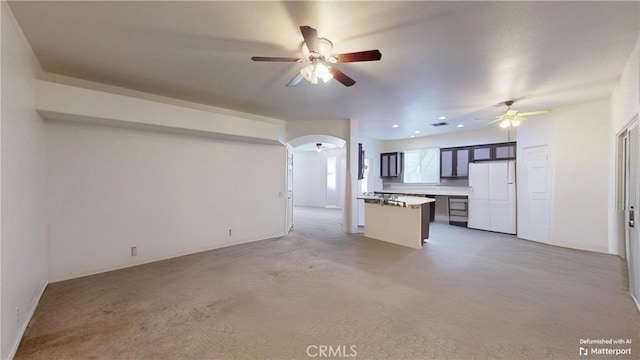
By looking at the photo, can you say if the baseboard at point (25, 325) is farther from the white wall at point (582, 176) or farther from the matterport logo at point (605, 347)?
the white wall at point (582, 176)

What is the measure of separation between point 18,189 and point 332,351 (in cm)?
314

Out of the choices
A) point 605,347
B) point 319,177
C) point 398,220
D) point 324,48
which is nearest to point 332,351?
point 605,347

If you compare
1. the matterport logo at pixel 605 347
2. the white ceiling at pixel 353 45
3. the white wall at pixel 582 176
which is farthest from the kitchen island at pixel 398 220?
the matterport logo at pixel 605 347

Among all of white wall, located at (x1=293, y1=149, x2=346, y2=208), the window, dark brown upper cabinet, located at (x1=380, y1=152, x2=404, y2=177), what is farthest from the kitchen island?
white wall, located at (x1=293, y1=149, x2=346, y2=208)

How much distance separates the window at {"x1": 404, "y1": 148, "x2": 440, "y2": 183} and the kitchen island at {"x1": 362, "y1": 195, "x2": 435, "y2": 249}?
2987 millimetres

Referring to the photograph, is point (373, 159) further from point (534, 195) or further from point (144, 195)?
point (144, 195)

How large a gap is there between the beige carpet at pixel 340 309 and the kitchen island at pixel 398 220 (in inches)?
31.8

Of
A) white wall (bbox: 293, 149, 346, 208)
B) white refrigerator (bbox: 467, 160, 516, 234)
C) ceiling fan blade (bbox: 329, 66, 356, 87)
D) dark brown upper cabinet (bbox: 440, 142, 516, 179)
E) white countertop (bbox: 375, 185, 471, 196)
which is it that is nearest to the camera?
ceiling fan blade (bbox: 329, 66, 356, 87)

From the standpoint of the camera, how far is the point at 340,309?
258 cm

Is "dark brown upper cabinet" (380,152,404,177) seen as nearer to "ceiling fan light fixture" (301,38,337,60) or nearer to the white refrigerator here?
the white refrigerator

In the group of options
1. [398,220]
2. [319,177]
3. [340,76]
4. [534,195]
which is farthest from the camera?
[319,177]

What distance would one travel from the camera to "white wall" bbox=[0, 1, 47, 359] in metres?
1.94

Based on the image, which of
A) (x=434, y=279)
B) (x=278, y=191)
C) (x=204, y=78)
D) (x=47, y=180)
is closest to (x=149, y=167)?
(x=47, y=180)

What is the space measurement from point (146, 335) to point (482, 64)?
4.62 m
